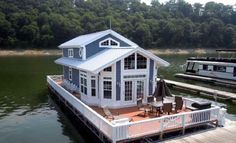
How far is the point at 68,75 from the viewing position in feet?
84.4

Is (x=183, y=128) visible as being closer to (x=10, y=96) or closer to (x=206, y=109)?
(x=206, y=109)

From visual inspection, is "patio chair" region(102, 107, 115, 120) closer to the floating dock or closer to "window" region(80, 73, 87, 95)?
"window" region(80, 73, 87, 95)

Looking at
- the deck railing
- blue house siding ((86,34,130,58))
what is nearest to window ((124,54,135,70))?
the deck railing

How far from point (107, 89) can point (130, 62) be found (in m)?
2.31

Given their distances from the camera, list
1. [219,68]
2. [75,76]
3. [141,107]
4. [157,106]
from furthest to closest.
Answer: [219,68], [75,76], [141,107], [157,106]

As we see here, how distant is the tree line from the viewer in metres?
93.8

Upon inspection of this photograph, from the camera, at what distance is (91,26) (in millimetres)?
104500

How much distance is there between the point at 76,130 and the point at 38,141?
103 inches

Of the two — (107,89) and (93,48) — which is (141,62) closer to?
(107,89)

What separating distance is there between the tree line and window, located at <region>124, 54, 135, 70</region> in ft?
254

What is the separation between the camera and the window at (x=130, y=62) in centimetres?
1794

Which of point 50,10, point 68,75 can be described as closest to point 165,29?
point 50,10

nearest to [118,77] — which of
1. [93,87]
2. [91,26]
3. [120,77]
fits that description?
[120,77]

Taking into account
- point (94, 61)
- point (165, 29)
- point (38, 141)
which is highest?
point (165, 29)
